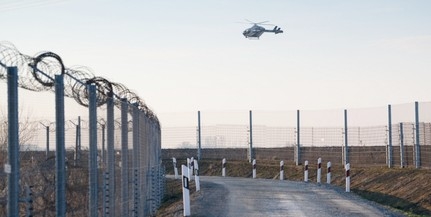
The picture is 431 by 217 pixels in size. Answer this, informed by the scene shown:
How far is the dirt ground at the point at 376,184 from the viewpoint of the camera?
21.9 meters

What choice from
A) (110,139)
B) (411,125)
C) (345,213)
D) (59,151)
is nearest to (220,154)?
(411,125)

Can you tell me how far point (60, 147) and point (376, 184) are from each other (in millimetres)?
20536

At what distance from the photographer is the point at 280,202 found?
21.2 meters

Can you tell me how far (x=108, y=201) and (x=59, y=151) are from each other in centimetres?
343

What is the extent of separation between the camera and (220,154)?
149 ft

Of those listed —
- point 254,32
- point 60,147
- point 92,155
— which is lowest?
point 92,155

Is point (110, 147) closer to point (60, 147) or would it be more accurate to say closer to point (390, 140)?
point (60, 147)

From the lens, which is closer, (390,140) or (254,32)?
(390,140)

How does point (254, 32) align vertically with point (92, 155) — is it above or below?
above

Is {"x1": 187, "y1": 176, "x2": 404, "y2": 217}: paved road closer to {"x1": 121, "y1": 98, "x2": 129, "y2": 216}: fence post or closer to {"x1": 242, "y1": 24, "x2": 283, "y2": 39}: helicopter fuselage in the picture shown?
{"x1": 121, "y1": 98, "x2": 129, "y2": 216}: fence post

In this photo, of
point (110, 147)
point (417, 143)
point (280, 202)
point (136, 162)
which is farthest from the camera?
point (417, 143)

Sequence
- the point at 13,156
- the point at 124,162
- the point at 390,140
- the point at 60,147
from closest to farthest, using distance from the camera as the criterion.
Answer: the point at 13,156 → the point at 60,147 → the point at 124,162 → the point at 390,140

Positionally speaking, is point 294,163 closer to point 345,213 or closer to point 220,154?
point 220,154

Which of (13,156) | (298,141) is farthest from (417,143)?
(13,156)
